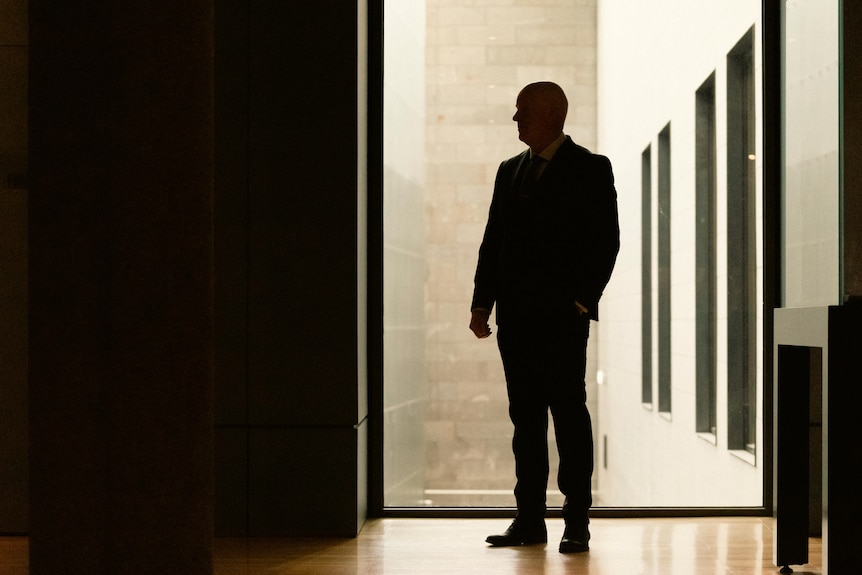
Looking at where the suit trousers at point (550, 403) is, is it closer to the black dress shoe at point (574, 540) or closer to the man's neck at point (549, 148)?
the black dress shoe at point (574, 540)

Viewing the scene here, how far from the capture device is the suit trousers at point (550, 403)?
3.27 metres

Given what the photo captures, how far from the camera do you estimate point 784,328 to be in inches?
115

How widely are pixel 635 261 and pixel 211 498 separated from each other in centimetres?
244

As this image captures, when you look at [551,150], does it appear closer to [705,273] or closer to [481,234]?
[481,234]

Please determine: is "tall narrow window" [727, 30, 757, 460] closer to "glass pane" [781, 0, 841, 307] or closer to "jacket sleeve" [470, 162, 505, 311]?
"glass pane" [781, 0, 841, 307]

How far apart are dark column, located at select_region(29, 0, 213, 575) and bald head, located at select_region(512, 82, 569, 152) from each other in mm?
1196

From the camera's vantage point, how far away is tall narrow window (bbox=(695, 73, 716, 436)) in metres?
4.35

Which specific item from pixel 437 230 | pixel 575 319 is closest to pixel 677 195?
pixel 437 230

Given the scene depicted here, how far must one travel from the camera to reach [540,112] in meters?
3.29

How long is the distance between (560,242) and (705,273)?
4.52 ft

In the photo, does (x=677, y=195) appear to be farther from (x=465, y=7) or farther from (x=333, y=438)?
(x=333, y=438)

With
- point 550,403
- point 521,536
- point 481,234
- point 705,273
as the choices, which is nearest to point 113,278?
point 550,403

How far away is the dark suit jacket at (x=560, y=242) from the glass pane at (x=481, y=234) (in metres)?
0.82

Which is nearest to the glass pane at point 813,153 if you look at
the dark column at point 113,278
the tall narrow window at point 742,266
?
the tall narrow window at point 742,266
